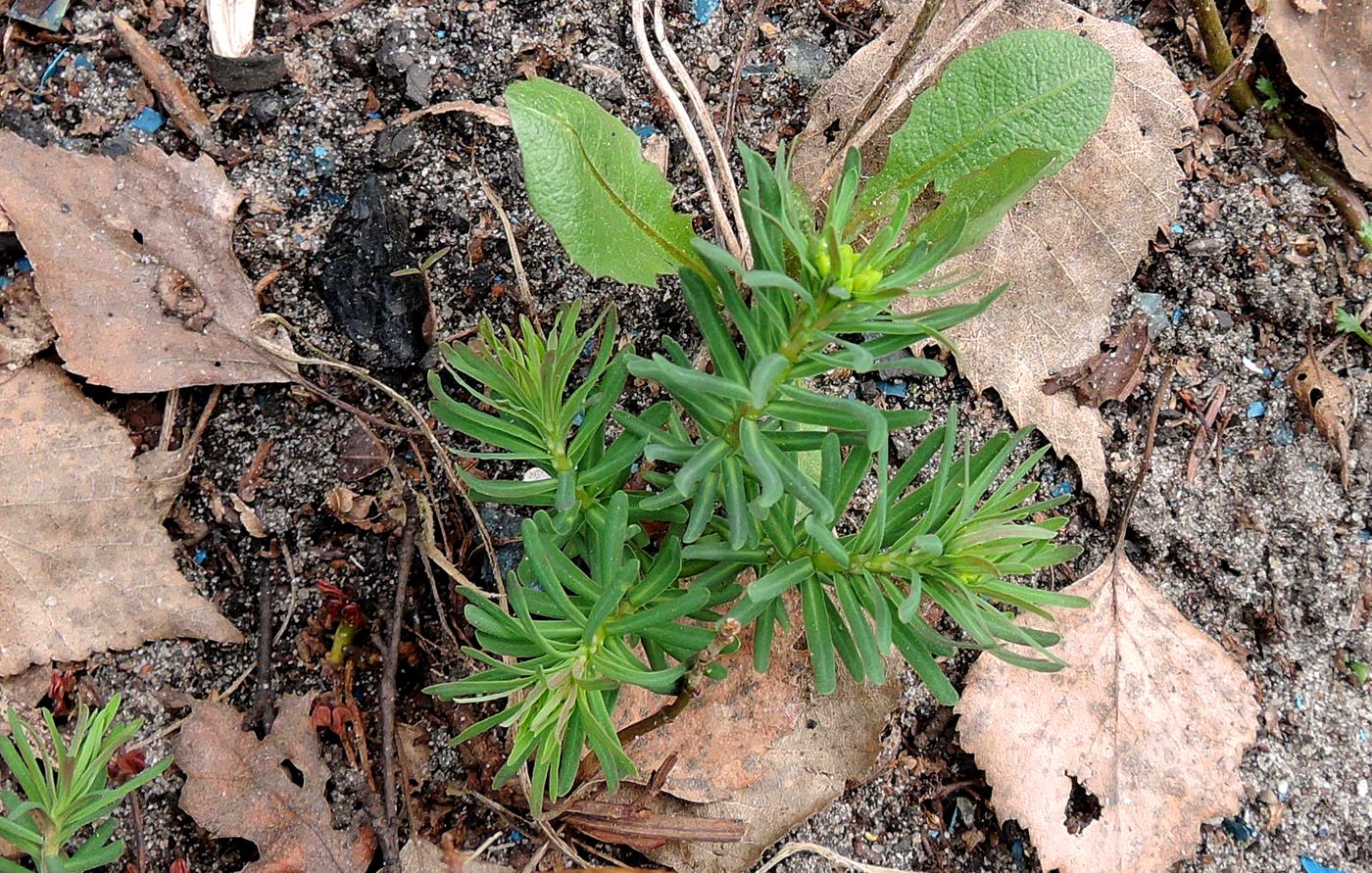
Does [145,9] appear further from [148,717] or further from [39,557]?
[148,717]

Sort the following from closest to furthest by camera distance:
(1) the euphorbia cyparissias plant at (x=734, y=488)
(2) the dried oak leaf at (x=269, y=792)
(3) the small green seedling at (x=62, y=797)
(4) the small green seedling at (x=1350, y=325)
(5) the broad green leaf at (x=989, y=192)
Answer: (1) the euphorbia cyparissias plant at (x=734, y=488), (3) the small green seedling at (x=62, y=797), (5) the broad green leaf at (x=989, y=192), (2) the dried oak leaf at (x=269, y=792), (4) the small green seedling at (x=1350, y=325)

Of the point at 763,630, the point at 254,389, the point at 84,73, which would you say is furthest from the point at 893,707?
the point at 84,73

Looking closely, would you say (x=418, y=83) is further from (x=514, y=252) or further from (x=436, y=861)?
(x=436, y=861)

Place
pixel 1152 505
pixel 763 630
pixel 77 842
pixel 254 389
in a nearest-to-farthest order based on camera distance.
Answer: pixel 763 630
pixel 77 842
pixel 254 389
pixel 1152 505

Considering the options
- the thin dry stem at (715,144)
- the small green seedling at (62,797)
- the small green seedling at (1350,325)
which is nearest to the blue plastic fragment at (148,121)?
the thin dry stem at (715,144)

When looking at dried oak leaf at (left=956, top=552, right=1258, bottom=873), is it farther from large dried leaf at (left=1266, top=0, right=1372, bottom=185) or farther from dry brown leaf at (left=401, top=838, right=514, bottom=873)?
large dried leaf at (left=1266, top=0, right=1372, bottom=185)

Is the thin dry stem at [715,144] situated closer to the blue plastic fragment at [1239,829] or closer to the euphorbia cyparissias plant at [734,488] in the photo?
the euphorbia cyparissias plant at [734,488]
